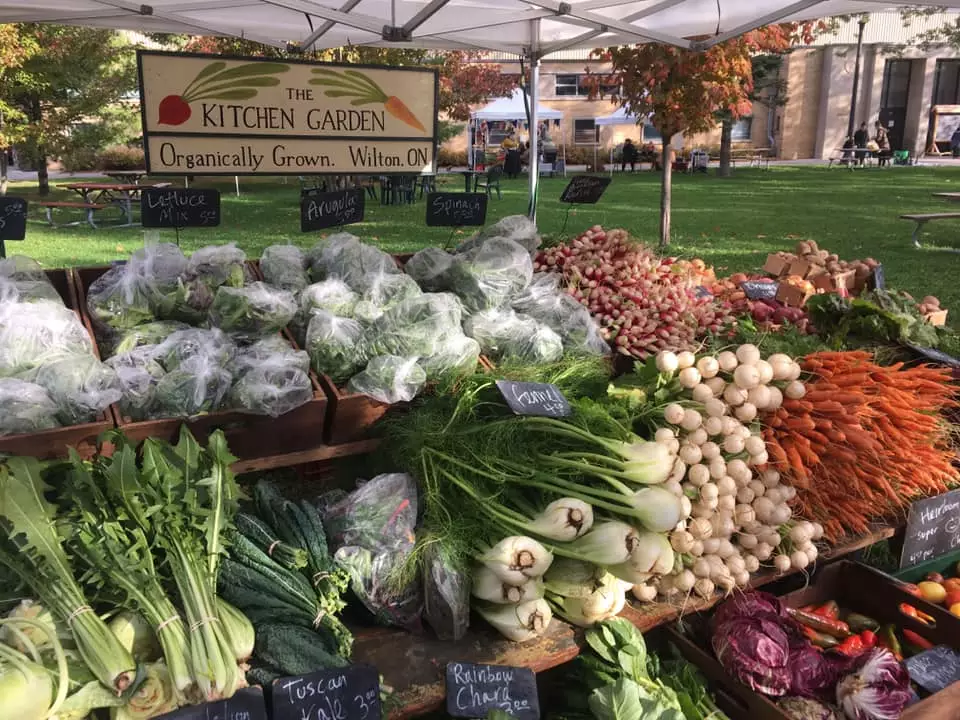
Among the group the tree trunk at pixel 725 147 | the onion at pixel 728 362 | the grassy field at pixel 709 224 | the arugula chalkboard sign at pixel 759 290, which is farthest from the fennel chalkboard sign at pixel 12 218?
the tree trunk at pixel 725 147

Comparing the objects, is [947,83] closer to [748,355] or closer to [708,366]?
[748,355]

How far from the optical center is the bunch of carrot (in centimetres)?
238

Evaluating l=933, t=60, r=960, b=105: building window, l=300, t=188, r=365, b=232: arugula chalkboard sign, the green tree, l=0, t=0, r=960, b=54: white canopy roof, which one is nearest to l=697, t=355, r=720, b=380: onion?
l=300, t=188, r=365, b=232: arugula chalkboard sign

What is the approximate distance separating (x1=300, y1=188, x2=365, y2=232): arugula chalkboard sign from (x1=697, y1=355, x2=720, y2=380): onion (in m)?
1.60

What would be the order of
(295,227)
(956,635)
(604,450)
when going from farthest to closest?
(295,227) → (956,635) → (604,450)

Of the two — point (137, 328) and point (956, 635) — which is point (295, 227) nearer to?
point (137, 328)

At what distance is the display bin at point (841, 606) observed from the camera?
2.03 metres

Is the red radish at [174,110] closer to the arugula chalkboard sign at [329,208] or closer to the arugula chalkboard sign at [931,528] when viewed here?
the arugula chalkboard sign at [329,208]

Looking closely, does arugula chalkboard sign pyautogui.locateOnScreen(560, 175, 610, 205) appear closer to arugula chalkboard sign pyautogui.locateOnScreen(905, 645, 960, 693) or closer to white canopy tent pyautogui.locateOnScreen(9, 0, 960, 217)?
white canopy tent pyautogui.locateOnScreen(9, 0, 960, 217)

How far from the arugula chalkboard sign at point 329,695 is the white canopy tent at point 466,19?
8.55 ft

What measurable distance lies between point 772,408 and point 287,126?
2190 millimetres

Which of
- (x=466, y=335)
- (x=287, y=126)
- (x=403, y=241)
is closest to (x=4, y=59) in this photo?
(x=403, y=241)

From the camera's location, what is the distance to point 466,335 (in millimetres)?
2709

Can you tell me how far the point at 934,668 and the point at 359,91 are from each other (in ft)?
9.83
